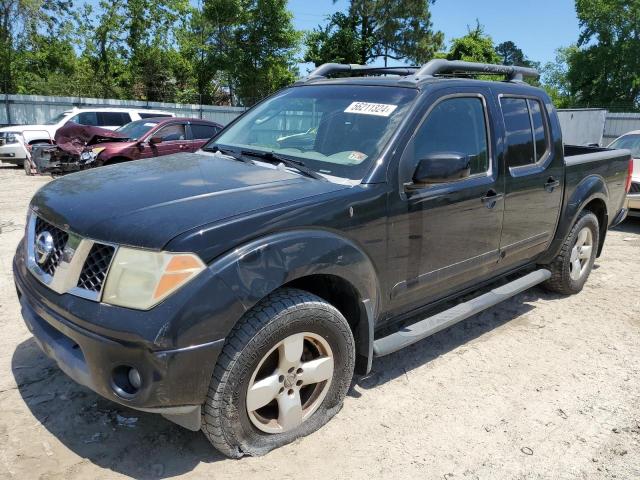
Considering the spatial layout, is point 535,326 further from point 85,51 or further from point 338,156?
point 85,51

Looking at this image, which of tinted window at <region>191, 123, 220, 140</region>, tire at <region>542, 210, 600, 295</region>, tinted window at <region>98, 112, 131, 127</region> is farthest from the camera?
tinted window at <region>98, 112, 131, 127</region>

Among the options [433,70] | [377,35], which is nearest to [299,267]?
[433,70]

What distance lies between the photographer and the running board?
3.07 m

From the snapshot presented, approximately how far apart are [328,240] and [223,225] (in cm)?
59

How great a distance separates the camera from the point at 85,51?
106 ft

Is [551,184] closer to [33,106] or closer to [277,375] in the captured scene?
[277,375]

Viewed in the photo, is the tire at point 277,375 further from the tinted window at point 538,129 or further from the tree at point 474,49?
the tree at point 474,49

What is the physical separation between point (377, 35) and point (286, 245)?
116 ft

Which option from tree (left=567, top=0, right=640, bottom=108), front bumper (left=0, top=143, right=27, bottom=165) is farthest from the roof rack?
tree (left=567, top=0, right=640, bottom=108)

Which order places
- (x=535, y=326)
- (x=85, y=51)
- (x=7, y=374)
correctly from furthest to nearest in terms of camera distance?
(x=85, y=51), (x=535, y=326), (x=7, y=374)

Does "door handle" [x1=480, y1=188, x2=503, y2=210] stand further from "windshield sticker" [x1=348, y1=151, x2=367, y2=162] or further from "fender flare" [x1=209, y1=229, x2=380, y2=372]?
"fender flare" [x1=209, y1=229, x2=380, y2=372]

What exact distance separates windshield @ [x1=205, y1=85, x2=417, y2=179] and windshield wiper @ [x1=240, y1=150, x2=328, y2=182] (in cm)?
5

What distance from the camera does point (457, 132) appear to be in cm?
348

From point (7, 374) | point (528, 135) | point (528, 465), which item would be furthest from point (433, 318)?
point (7, 374)
